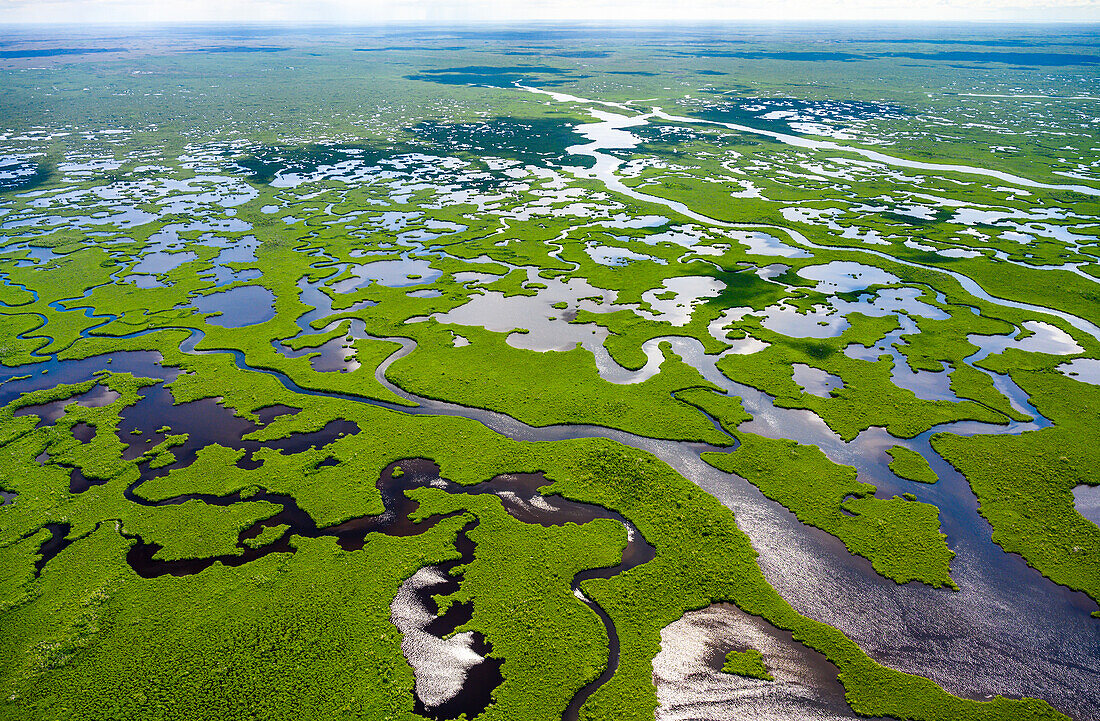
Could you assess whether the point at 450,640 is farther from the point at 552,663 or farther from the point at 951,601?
the point at 951,601

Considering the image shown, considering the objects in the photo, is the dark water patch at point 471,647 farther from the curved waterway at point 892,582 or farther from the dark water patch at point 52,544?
the dark water patch at point 52,544

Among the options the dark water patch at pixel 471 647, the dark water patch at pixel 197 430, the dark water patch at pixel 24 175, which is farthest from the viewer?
the dark water patch at pixel 24 175

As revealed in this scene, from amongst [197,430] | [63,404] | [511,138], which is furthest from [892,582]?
[511,138]

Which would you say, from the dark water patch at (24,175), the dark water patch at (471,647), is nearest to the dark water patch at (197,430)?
the dark water patch at (471,647)

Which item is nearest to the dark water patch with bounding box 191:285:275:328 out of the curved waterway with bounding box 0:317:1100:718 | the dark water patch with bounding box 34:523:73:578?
the curved waterway with bounding box 0:317:1100:718

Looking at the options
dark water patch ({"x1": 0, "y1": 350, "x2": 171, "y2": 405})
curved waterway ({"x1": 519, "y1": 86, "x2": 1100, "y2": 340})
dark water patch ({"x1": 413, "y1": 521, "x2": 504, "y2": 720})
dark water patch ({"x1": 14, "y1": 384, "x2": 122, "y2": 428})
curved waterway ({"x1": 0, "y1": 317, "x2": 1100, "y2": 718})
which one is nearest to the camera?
dark water patch ({"x1": 413, "y1": 521, "x2": 504, "y2": 720})

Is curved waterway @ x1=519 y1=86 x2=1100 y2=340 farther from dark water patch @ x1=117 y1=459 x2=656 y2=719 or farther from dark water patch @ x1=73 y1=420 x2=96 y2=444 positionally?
dark water patch @ x1=73 y1=420 x2=96 y2=444

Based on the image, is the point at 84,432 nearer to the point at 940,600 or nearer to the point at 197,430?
the point at 197,430
